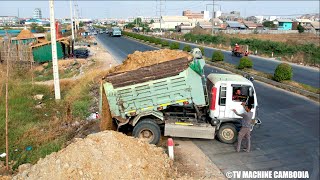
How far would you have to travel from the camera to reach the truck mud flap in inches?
363

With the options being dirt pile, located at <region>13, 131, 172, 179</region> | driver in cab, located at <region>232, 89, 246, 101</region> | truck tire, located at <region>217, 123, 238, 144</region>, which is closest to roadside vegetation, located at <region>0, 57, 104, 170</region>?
dirt pile, located at <region>13, 131, 172, 179</region>

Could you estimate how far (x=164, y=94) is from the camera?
9078 millimetres

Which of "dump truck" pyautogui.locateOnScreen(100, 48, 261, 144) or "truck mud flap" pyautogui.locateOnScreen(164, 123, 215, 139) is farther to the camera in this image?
"truck mud flap" pyautogui.locateOnScreen(164, 123, 215, 139)

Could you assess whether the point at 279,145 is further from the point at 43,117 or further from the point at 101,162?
the point at 43,117

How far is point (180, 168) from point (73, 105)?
25.7 feet

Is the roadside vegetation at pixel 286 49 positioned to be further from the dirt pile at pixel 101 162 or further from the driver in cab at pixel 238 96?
the dirt pile at pixel 101 162

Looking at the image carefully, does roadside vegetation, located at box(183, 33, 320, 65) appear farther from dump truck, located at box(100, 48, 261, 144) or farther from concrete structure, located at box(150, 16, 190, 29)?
concrete structure, located at box(150, 16, 190, 29)

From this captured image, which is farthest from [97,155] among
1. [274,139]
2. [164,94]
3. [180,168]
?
[274,139]

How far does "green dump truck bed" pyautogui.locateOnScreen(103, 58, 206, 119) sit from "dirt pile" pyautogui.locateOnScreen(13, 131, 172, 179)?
1.84m

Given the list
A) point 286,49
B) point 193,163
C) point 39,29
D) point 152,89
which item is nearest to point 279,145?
point 193,163

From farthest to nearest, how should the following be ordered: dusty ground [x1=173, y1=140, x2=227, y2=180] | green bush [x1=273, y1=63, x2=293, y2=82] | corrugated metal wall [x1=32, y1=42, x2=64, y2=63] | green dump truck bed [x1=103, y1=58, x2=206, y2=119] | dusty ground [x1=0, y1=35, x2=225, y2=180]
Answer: corrugated metal wall [x1=32, y1=42, x2=64, y2=63], green bush [x1=273, y1=63, x2=293, y2=82], green dump truck bed [x1=103, y1=58, x2=206, y2=119], dusty ground [x1=173, y1=140, x2=227, y2=180], dusty ground [x1=0, y1=35, x2=225, y2=180]

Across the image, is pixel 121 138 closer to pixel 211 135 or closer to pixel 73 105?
pixel 211 135

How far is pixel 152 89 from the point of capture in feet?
29.7

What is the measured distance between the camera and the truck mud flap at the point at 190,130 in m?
9.22
